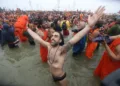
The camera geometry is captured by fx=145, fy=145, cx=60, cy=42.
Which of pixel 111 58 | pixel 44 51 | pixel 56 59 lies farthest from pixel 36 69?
pixel 111 58

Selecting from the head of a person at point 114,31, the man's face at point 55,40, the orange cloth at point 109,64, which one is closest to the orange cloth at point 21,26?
the man's face at point 55,40

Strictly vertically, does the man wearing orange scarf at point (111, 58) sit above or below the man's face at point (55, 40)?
below

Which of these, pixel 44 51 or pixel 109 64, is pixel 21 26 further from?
pixel 109 64

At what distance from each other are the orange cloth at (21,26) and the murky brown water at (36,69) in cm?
147

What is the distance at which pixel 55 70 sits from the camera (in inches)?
119

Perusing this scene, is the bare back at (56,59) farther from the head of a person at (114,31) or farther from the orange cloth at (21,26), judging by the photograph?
the orange cloth at (21,26)

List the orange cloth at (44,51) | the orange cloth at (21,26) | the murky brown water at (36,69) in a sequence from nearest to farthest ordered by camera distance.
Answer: the murky brown water at (36,69) < the orange cloth at (44,51) < the orange cloth at (21,26)

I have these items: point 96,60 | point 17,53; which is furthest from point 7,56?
point 96,60

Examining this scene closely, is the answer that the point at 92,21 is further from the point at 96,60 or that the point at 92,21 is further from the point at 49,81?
the point at 96,60

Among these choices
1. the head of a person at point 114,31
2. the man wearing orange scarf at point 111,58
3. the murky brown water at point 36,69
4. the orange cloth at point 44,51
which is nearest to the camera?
the man wearing orange scarf at point 111,58

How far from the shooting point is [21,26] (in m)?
7.61

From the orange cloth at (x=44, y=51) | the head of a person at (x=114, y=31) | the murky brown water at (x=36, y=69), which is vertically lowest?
the murky brown water at (x=36, y=69)

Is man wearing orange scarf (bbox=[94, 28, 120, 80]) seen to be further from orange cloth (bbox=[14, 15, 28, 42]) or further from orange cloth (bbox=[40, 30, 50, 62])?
orange cloth (bbox=[14, 15, 28, 42])

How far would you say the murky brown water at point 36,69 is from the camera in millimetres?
4277
